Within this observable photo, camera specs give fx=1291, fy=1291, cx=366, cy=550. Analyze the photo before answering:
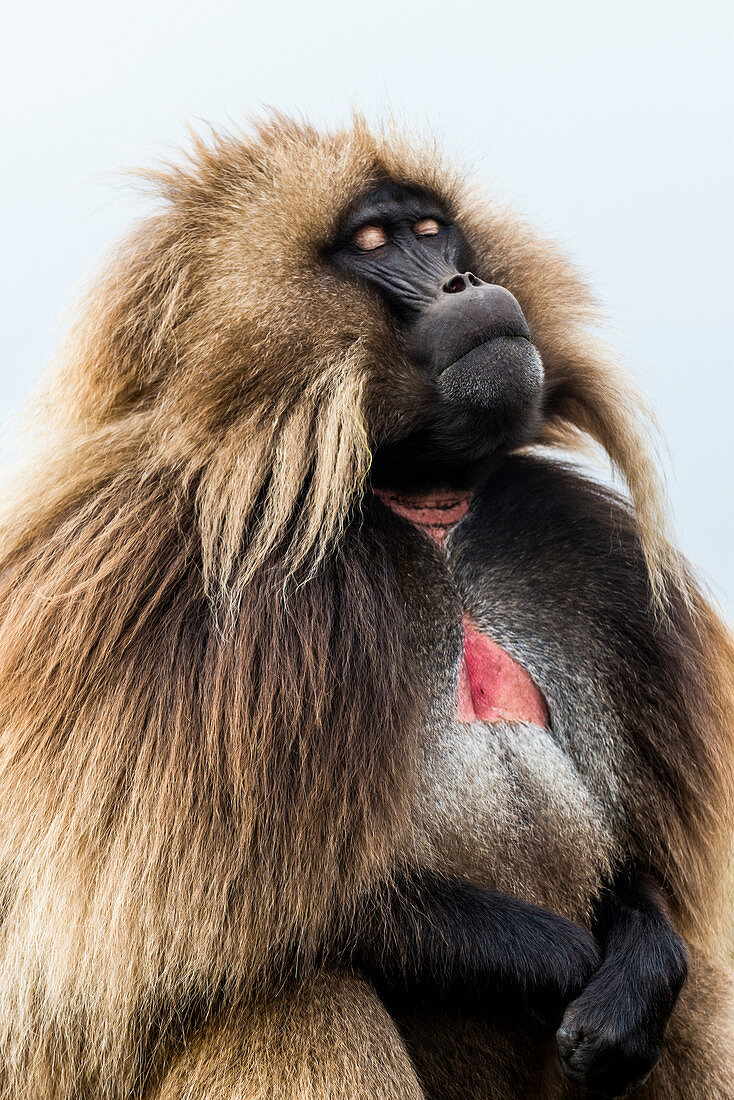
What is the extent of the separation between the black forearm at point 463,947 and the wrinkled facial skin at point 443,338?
3.32 ft

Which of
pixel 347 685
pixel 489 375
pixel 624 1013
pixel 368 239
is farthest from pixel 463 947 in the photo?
pixel 368 239

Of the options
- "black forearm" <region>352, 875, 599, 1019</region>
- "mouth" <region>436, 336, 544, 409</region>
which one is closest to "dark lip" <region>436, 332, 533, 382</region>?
"mouth" <region>436, 336, 544, 409</region>

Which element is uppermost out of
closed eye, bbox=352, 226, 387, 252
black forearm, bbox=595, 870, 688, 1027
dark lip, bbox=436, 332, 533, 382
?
closed eye, bbox=352, 226, 387, 252

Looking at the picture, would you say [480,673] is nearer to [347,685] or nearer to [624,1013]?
[347,685]

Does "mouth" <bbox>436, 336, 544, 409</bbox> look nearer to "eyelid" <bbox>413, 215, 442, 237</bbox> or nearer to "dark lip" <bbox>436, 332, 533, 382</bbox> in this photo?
"dark lip" <bbox>436, 332, 533, 382</bbox>

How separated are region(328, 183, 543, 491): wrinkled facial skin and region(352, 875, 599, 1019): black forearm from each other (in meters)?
1.01

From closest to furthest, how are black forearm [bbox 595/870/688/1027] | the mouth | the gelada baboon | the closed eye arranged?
the gelada baboon → black forearm [bbox 595/870/688/1027] → the mouth → the closed eye

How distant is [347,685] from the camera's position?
2715 millimetres

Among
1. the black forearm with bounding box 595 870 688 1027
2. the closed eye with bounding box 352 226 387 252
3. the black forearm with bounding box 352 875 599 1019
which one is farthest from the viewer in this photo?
the closed eye with bounding box 352 226 387 252

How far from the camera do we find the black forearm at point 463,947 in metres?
2.72

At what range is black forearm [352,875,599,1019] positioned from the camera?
107 inches

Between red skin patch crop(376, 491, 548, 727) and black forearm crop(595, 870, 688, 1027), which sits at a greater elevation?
red skin patch crop(376, 491, 548, 727)

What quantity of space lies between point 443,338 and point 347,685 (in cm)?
86

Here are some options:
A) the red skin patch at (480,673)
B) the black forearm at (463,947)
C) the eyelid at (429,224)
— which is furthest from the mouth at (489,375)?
the black forearm at (463,947)
